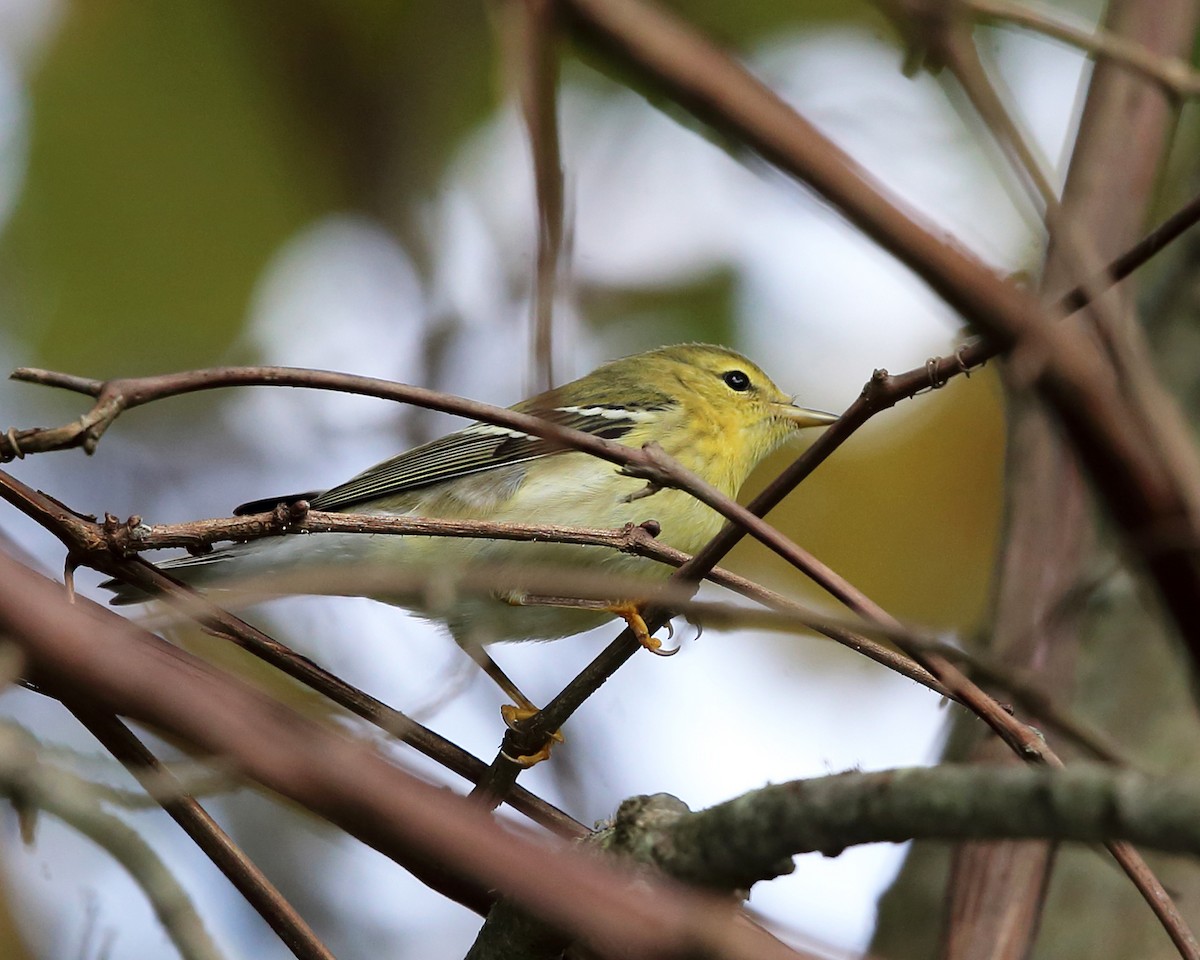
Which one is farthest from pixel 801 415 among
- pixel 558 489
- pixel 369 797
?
pixel 369 797

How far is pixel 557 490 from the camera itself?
3.83m

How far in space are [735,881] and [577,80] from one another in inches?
131

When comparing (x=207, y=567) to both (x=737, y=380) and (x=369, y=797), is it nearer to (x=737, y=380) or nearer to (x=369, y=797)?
(x=737, y=380)

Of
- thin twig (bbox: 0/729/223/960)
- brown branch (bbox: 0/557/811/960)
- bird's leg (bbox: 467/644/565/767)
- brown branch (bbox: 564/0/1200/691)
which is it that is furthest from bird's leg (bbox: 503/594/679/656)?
brown branch (bbox: 0/557/811/960)

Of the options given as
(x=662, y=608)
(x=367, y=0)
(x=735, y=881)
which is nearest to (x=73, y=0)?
(x=367, y=0)

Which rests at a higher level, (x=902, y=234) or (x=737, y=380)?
(x=737, y=380)

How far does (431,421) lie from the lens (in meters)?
4.22

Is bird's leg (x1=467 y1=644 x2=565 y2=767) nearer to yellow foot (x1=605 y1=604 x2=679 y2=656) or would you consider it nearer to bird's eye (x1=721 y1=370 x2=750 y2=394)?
yellow foot (x1=605 y1=604 x2=679 y2=656)

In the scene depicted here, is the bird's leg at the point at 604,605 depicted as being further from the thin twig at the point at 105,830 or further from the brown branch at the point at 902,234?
the brown branch at the point at 902,234

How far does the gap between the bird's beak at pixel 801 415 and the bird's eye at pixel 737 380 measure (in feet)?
0.45

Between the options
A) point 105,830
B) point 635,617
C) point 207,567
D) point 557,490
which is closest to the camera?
point 105,830

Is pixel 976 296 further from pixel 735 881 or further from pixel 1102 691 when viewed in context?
pixel 1102 691

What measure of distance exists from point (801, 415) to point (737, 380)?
295 mm

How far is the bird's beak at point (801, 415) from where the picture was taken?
14.5 ft
